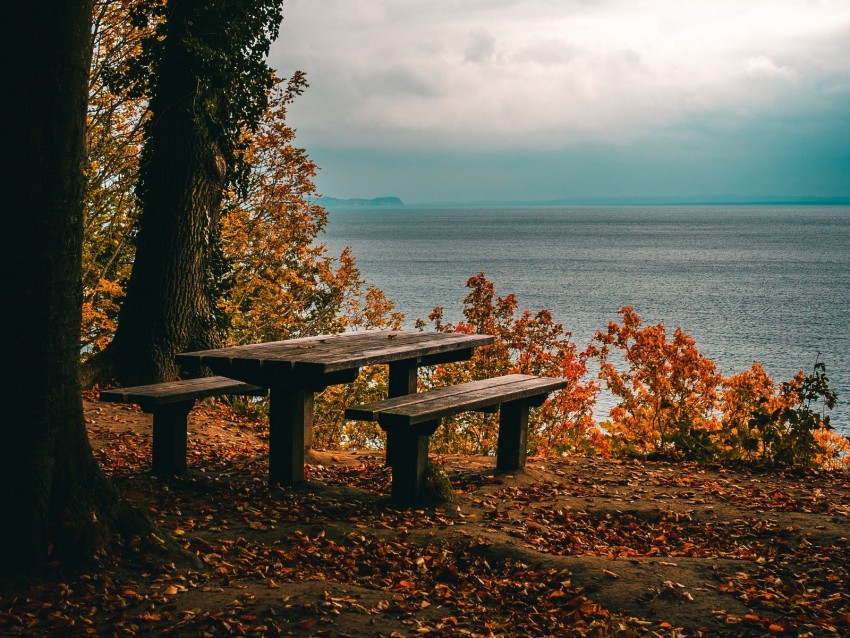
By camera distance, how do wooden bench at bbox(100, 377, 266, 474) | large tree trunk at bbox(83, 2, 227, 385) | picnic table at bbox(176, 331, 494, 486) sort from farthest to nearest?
large tree trunk at bbox(83, 2, 227, 385)
wooden bench at bbox(100, 377, 266, 474)
picnic table at bbox(176, 331, 494, 486)

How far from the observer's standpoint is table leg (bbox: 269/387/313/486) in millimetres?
6871

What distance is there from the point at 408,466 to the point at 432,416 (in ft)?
1.75

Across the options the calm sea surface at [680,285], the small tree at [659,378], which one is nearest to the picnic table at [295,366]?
the small tree at [659,378]

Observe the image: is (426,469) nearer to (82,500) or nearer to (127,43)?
(82,500)

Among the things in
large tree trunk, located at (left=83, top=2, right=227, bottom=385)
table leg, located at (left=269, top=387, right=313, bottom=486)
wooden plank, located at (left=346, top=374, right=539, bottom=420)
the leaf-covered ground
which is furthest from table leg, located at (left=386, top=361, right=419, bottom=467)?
large tree trunk, located at (left=83, top=2, right=227, bottom=385)

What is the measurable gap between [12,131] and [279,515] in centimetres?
318

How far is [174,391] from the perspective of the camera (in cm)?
696

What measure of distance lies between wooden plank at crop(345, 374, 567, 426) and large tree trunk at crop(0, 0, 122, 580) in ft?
7.26

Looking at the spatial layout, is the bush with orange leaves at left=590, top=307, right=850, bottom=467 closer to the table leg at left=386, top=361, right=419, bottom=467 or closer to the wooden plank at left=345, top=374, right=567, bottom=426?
the wooden plank at left=345, top=374, right=567, bottom=426

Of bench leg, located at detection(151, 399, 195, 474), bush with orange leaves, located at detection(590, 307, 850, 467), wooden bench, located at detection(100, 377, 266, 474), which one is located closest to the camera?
wooden bench, located at detection(100, 377, 266, 474)

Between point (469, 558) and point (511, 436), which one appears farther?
point (511, 436)

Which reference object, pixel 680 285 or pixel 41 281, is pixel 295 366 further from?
pixel 680 285

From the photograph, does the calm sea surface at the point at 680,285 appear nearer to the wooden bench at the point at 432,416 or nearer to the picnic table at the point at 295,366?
the wooden bench at the point at 432,416

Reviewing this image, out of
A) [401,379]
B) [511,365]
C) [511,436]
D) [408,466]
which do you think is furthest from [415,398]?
[511,365]
